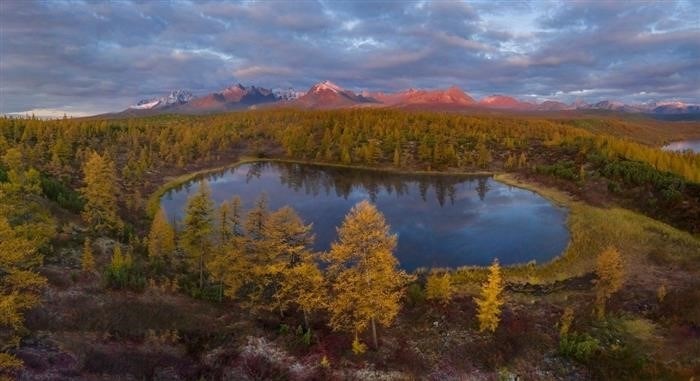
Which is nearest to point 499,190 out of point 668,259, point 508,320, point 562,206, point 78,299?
point 562,206

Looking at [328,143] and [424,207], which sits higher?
[328,143]

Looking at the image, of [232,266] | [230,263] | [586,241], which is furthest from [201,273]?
[586,241]

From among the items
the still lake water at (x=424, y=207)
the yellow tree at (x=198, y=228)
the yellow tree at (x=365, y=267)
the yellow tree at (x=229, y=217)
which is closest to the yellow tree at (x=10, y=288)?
the yellow tree at (x=198, y=228)

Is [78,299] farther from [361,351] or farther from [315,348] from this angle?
[361,351]

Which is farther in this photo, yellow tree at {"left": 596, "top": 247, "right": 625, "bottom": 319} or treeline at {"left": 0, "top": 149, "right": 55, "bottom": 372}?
yellow tree at {"left": 596, "top": 247, "right": 625, "bottom": 319}

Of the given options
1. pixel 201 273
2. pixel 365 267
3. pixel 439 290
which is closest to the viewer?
pixel 365 267

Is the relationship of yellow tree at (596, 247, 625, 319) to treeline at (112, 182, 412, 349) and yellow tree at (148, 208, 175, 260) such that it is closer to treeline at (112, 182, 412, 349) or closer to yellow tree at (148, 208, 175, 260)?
treeline at (112, 182, 412, 349)

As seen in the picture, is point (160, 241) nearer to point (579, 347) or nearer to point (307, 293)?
point (307, 293)

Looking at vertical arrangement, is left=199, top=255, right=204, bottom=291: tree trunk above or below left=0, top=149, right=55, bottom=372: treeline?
below

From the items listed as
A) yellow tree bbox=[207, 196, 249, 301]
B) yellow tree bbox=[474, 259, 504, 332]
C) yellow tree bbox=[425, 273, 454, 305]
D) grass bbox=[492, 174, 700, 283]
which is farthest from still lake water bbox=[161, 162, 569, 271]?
yellow tree bbox=[207, 196, 249, 301]
